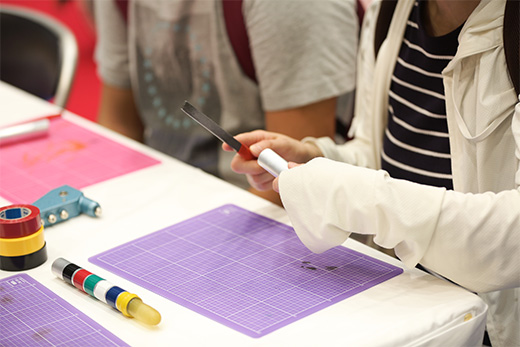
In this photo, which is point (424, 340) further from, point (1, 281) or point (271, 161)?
point (1, 281)

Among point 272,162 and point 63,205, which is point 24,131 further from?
point 272,162

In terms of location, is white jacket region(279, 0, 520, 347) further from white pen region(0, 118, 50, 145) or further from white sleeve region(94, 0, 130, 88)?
white sleeve region(94, 0, 130, 88)

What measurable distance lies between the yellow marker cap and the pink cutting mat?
1.12 ft

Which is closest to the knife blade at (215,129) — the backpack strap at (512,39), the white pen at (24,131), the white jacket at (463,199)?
the white jacket at (463,199)

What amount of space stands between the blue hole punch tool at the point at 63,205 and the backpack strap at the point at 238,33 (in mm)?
480

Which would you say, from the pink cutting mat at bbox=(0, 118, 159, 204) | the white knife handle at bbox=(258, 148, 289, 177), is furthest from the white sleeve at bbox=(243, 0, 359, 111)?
the white knife handle at bbox=(258, 148, 289, 177)

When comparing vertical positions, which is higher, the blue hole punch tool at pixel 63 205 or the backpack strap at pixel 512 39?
the backpack strap at pixel 512 39

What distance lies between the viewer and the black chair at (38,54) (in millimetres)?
1610

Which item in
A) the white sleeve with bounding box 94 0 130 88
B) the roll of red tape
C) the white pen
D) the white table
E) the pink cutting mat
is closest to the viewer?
the white table

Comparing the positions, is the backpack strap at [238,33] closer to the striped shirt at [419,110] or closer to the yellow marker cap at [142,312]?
the striped shirt at [419,110]

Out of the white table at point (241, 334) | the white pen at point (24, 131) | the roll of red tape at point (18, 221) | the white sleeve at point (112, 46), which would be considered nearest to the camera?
the white table at point (241, 334)

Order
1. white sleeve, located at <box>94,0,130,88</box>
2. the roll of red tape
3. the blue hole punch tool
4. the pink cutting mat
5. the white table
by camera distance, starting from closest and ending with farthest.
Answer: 1. the white table
2. the roll of red tape
3. the blue hole punch tool
4. the pink cutting mat
5. white sleeve, located at <box>94,0,130,88</box>

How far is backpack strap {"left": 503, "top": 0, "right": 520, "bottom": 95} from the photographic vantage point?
31.9 inches

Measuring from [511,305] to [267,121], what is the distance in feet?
1.86
